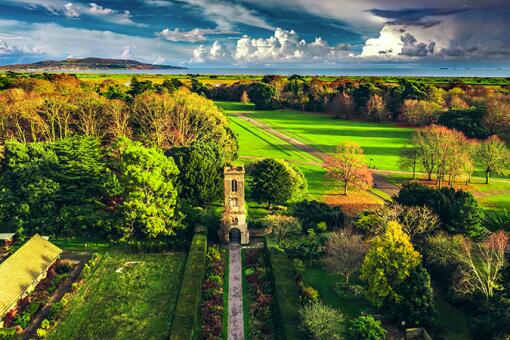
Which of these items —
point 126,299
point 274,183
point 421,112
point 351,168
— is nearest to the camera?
point 126,299

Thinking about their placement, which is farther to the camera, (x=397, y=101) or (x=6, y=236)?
(x=397, y=101)

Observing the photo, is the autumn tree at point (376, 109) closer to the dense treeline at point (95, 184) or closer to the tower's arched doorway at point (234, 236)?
the dense treeline at point (95, 184)

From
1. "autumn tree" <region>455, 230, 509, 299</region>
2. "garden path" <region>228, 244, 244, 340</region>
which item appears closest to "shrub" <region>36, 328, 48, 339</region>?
"garden path" <region>228, 244, 244, 340</region>

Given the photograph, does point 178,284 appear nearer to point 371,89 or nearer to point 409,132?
point 409,132

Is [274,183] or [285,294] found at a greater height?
[274,183]

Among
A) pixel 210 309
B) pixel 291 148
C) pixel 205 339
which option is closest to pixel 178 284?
pixel 210 309

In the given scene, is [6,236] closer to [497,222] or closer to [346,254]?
[346,254]

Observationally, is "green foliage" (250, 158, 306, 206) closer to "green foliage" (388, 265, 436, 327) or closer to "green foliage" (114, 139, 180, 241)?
"green foliage" (114, 139, 180, 241)

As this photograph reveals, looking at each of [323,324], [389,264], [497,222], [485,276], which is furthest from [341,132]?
[323,324]
